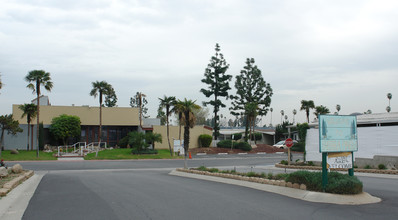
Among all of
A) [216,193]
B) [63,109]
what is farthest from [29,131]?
[216,193]

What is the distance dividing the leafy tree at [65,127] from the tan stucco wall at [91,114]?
1.80 m

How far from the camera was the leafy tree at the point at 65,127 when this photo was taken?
48.0 m

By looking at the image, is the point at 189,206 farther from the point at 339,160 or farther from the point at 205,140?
the point at 205,140

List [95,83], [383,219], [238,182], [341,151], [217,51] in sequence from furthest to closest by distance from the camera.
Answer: [217,51] → [95,83] → [238,182] → [341,151] → [383,219]

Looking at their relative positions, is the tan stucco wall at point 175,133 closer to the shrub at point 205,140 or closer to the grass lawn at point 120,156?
the shrub at point 205,140

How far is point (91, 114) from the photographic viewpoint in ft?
173

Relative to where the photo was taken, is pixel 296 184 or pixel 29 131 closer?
pixel 296 184

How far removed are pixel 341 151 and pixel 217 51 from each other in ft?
171

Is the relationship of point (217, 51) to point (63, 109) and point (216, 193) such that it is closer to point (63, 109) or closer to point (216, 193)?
point (63, 109)

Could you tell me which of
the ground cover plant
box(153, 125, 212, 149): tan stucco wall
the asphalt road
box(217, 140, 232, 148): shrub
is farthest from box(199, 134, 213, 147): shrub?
A: the ground cover plant

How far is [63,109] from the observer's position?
5100 centimetres

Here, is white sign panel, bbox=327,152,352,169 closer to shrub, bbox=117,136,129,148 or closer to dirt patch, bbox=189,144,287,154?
dirt patch, bbox=189,144,287,154

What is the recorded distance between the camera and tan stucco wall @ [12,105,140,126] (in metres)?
50.1

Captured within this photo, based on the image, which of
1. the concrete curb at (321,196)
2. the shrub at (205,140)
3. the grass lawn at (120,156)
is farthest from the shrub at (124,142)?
the concrete curb at (321,196)
